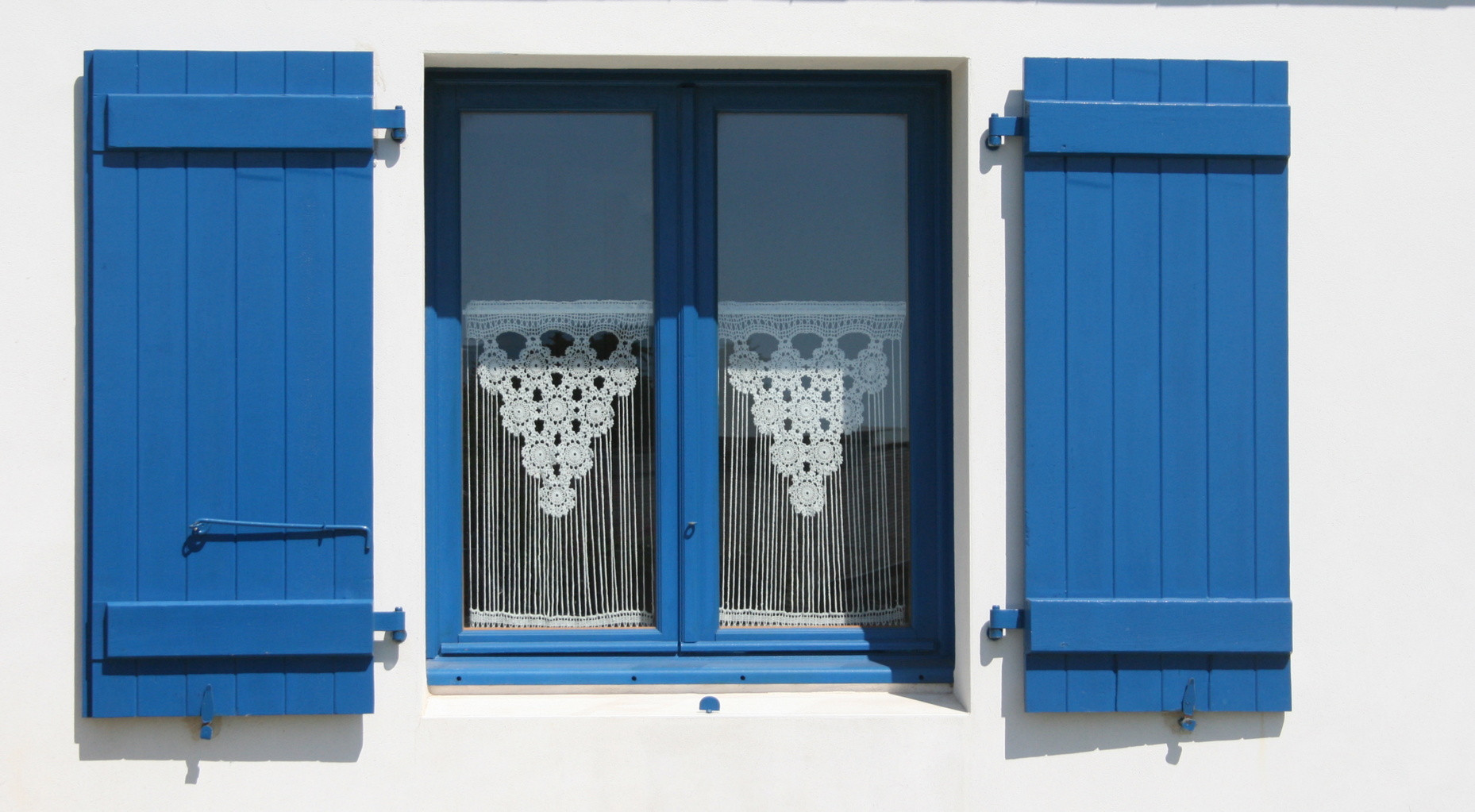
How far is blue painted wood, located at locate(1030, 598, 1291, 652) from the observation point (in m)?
2.78

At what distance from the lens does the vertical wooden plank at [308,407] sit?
2723 mm

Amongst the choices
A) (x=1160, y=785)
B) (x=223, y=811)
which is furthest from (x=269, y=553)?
(x=1160, y=785)

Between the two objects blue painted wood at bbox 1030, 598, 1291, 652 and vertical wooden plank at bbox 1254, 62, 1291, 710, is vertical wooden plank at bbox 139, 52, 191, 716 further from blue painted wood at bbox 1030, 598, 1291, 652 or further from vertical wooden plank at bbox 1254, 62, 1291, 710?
vertical wooden plank at bbox 1254, 62, 1291, 710

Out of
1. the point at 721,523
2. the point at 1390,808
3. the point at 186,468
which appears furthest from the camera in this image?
the point at 721,523

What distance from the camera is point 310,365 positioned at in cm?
273

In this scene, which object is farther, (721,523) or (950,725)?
(721,523)

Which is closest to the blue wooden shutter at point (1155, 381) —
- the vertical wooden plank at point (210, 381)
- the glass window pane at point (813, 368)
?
the glass window pane at point (813, 368)

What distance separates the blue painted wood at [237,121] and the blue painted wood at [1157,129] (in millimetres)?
1758

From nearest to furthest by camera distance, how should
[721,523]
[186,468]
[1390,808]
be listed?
[186,468], [1390,808], [721,523]

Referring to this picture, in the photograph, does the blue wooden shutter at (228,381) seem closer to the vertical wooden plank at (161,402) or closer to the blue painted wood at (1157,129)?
the vertical wooden plank at (161,402)

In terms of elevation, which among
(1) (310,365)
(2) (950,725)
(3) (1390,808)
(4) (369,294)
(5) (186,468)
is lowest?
(3) (1390,808)

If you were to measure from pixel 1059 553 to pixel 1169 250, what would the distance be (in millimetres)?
842

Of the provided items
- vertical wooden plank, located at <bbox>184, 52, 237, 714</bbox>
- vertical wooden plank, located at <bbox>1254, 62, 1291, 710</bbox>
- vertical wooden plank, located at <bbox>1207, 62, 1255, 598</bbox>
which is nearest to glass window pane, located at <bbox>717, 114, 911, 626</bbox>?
vertical wooden plank, located at <bbox>1207, 62, 1255, 598</bbox>

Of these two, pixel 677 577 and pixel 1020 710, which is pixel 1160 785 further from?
pixel 677 577
